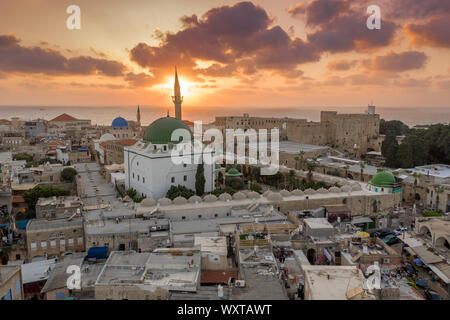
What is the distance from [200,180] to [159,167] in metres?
2.74

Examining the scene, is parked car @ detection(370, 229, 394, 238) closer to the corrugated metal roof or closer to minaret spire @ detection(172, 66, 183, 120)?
the corrugated metal roof

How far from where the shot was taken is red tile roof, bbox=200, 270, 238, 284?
12.2 metres

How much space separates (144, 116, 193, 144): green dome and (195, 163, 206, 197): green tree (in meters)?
2.64

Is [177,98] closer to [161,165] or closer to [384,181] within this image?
[161,165]

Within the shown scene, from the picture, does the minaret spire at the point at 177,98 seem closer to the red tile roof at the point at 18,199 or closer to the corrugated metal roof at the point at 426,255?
the red tile roof at the point at 18,199

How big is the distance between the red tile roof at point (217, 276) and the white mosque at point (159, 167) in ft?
35.0

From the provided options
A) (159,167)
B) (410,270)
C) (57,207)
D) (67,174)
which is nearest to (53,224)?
(57,207)

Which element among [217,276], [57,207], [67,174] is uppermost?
[67,174]

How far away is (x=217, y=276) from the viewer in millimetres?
12555

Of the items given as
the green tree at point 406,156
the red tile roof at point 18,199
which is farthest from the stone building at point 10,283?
the green tree at point 406,156

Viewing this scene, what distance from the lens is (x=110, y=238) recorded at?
53.9 feet

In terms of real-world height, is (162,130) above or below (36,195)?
above

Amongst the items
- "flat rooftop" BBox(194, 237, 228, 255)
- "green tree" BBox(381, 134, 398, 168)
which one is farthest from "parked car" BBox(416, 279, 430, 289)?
"green tree" BBox(381, 134, 398, 168)

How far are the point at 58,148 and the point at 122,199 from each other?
20.0 meters
